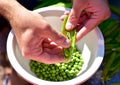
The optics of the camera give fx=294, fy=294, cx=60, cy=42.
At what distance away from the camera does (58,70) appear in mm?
1391

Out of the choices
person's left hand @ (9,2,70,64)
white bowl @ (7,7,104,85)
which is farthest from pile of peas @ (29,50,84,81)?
person's left hand @ (9,2,70,64)

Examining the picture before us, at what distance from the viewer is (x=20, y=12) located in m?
1.23

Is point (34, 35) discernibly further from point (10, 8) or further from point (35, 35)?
point (10, 8)

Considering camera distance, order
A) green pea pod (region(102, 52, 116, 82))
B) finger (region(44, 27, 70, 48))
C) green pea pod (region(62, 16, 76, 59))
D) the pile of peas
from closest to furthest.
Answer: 1. finger (region(44, 27, 70, 48))
2. green pea pod (region(62, 16, 76, 59))
3. the pile of peas
4. green pea pod (region(102, 52, 116, 82))

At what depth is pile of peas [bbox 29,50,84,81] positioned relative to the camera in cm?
138

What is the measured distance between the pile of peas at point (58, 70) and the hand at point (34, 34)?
123mm

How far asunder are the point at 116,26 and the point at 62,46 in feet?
1.53

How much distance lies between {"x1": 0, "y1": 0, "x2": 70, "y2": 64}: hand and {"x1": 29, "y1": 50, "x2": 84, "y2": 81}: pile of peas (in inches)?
4.8

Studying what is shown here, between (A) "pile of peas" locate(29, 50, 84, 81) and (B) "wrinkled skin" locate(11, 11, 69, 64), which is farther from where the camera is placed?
(A) "pile of peas" locate(29, 50, 84, 81)

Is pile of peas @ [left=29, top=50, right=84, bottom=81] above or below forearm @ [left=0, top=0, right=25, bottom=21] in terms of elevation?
below

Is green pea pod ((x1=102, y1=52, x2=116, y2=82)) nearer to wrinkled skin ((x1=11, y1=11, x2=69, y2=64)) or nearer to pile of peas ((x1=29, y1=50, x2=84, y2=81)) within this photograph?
pile of peas ((x1=29, y1=50, x2=84, y2=81))

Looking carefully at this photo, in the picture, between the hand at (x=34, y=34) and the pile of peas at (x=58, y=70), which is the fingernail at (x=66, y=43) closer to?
the hand at (x=34, y=34)

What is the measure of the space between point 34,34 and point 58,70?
0.96ft

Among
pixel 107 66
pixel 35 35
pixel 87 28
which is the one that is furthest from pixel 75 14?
pixel 107 66
